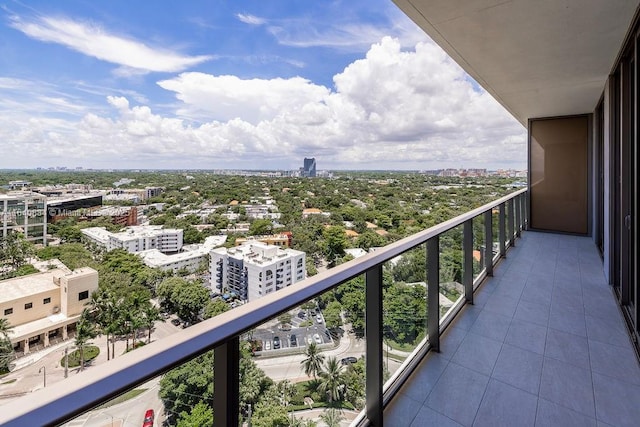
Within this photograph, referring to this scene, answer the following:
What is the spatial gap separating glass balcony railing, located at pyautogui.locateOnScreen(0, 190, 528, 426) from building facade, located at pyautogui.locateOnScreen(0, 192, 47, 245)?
5.21 metres

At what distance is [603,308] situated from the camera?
3145 mm

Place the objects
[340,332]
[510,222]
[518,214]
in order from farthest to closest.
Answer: [518,214]
[510,222]
[340,332]

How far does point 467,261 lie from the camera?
130 inches

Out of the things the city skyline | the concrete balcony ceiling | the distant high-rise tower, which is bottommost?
the concrete balcony ceiling

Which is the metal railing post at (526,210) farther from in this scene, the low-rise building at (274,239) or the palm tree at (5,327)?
the palm tree at (5,327)

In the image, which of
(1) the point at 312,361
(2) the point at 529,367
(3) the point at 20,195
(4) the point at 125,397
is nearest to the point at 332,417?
(1) the point at 312,361

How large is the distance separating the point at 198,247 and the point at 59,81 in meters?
8.07

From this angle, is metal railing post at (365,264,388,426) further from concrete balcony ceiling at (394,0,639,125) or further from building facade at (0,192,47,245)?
building facade at (0,192,47,245)

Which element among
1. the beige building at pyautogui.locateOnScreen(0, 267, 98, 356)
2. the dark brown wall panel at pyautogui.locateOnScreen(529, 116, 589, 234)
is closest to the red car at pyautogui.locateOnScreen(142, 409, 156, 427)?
the beige building at pyautogui.locateOnScreen(0, 267, 98, 356)

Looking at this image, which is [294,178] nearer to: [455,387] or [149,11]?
[149,11]

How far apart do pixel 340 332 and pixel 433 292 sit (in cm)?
125

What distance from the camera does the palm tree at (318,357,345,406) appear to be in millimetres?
1437

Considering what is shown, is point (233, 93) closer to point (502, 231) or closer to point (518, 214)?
point (518, 214)

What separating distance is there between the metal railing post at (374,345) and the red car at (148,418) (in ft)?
3.76
